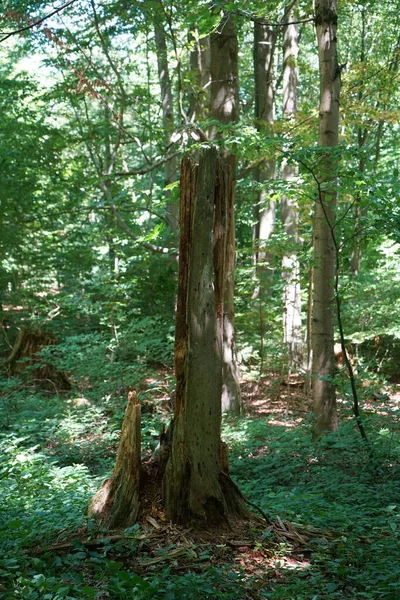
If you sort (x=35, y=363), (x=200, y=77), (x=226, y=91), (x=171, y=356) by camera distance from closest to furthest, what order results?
1. (x=226, y=91)
2. (x=171, y=356)
3. (x=200, y=77)
4. (x=35, y=363)

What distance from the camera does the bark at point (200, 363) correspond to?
4.35m

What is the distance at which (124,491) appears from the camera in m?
4.39

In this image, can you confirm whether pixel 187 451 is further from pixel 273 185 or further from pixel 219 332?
pixel 273 185

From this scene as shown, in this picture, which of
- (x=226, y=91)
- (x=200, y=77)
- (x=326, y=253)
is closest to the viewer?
(x=326, y=253)

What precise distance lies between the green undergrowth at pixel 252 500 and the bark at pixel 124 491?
0.48ft

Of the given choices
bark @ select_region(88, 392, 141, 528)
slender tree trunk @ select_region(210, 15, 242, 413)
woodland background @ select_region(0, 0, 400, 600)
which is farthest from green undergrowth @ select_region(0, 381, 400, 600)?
slender tree trunk @ select_region(210, 15, 242, 413)

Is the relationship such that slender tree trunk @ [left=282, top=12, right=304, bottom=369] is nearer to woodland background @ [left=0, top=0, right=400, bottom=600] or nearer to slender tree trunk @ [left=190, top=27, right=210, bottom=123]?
woodland background @ [left=0, top=0, right=400, bottom=600]

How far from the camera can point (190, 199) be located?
15.2 ft

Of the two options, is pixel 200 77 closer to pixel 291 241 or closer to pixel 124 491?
pixel 291 241

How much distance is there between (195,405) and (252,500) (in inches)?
61.0

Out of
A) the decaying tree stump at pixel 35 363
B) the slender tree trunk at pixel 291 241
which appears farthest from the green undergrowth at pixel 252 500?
the slender tree trunk at pixel 291 241

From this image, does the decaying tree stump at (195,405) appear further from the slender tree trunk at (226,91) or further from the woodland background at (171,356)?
the slender tree trunk at (226,91)

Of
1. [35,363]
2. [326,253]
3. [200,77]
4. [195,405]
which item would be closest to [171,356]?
[35,363]

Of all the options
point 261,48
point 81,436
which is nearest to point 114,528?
point 81,436
